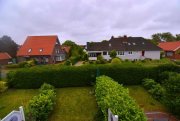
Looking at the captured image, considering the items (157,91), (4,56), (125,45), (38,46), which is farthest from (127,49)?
(4,56)

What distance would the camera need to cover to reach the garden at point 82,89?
53.4ft

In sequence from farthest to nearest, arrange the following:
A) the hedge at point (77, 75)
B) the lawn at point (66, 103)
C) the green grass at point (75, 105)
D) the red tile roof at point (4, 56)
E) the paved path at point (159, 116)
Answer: the red tile roof at point (4, 56), the hedge at point (77, 75), the lawn at point (66, 103), the green grass at point (75, 105), the paved path at point (159, 116)

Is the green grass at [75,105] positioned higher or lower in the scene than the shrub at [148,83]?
lower

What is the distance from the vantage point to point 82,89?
75.5 ft

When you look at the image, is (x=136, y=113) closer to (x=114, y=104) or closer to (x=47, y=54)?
(x=114, y=104)

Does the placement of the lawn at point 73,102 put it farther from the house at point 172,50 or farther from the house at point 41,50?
the house at point 172,50

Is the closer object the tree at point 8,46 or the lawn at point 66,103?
the lawn at point 66,103

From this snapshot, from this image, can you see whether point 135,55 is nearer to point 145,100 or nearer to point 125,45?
point 125,45

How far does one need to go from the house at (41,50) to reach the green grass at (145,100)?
2651 cm

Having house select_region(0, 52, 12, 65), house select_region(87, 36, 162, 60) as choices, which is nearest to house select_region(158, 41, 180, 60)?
house select_region(87, 36, 162, 60)

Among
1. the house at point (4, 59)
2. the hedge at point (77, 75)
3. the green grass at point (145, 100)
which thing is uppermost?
the house at point (4, 59)

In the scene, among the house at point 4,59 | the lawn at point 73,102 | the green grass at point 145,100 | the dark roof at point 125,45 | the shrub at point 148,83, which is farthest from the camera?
the house at point 4,59

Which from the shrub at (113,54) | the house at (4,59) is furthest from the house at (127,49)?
the house at (4,59)

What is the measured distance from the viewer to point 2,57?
50.8 meters
